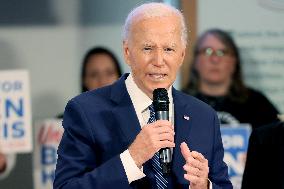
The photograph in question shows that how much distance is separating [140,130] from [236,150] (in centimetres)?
237

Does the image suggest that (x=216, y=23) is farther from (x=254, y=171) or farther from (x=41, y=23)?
(x=254, y=171)

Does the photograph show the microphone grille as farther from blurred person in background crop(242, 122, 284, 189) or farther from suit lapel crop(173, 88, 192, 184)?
blurred person in background crop(242, 122, 284, 189)

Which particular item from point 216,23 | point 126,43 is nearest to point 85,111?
point 126,43

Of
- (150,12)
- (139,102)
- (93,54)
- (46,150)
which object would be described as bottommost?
(46,150)

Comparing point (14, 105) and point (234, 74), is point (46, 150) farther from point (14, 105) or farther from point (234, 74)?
point (234, 74)

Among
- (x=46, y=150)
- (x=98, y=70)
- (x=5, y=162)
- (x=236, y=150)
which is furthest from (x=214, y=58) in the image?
(x=5, y=162)

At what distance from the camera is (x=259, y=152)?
220cm

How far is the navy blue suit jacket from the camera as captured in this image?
161 cm

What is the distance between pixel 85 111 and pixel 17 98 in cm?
238

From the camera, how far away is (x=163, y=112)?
1.61 m

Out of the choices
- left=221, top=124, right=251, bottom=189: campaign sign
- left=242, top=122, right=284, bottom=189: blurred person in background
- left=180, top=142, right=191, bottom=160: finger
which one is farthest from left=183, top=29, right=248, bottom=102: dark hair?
left=180, top=142, right=191, bottom=160: finger

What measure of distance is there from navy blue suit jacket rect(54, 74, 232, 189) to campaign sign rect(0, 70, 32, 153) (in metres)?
2.28

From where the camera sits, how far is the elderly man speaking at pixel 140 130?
160 centimetres

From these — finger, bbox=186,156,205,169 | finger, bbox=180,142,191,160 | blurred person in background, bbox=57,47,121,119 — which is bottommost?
blurred person in background, bbox=57,47,121,119
